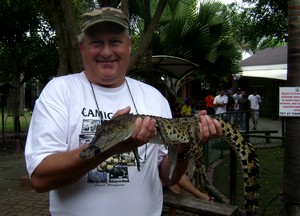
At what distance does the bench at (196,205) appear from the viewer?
3244 mm

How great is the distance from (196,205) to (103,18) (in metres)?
2.09

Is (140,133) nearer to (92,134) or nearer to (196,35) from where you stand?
(92,134)

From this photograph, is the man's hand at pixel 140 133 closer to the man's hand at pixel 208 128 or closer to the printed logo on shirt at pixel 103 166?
the printed logo on shirt at pixel 103 166

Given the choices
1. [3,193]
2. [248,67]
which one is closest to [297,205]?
[3,193]

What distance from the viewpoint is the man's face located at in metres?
2.08

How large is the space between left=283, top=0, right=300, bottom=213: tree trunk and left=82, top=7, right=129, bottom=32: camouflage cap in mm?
2576

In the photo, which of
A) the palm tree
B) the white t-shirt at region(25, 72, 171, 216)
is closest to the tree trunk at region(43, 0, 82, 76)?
the white t-shirt at region(25, 72, 171, 216)

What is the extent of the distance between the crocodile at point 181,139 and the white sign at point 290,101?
55.5 inches

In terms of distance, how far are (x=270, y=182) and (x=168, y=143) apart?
539 cm

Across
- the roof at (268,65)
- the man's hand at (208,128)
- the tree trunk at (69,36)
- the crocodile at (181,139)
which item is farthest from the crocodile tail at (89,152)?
the roof at (268,65)

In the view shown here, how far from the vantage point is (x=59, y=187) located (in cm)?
187

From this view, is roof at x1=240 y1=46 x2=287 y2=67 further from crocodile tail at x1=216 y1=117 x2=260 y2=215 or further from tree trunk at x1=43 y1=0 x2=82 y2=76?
crocodile tail at x1=216 y1=117 x2=260 y2=215

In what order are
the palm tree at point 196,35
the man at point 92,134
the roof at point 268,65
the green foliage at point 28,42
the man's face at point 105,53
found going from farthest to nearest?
the roof at point 268,65 → the palm tree at point 196,35 → the green foliage at point 28,42 → the man's face at point 105,53 → the man at point 92,134

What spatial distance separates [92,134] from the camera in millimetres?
1961
